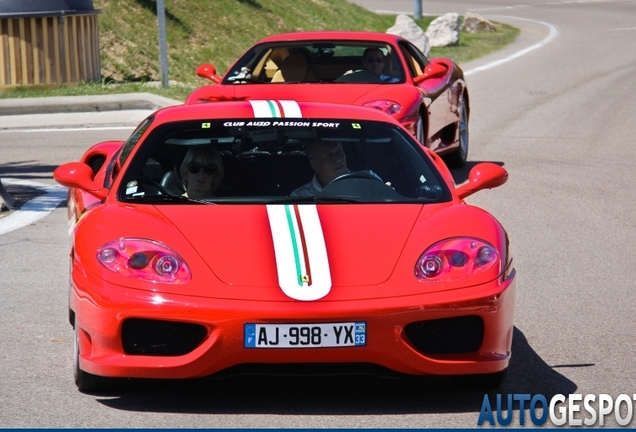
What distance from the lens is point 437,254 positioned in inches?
206

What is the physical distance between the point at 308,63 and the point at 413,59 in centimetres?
116

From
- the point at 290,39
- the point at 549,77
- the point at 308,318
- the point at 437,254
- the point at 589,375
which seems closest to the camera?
the point at 308,318

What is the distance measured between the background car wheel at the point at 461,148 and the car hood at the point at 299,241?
6831 mm

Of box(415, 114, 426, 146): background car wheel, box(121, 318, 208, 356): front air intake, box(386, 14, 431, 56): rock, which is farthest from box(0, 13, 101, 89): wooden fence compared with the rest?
box(121, 318, 208, 356): front air intake

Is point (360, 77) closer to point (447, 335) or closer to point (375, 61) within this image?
point (375, 61)

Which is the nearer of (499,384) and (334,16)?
(499,384)

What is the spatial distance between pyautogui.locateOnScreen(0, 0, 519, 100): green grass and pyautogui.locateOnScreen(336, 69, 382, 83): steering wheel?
614 centimetres

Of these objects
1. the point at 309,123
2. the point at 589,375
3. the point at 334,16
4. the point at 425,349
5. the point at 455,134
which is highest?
the point at 309,123

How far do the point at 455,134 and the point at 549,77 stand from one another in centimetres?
1040

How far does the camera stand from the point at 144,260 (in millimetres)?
5129

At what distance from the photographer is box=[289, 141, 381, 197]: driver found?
20.8 ft

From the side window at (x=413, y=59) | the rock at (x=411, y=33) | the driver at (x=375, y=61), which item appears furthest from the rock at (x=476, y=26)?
the driver at (x=375, y=61)

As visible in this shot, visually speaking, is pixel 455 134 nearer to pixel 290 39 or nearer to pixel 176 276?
pixel 290 39

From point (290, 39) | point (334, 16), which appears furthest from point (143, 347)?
point (334, 16)
